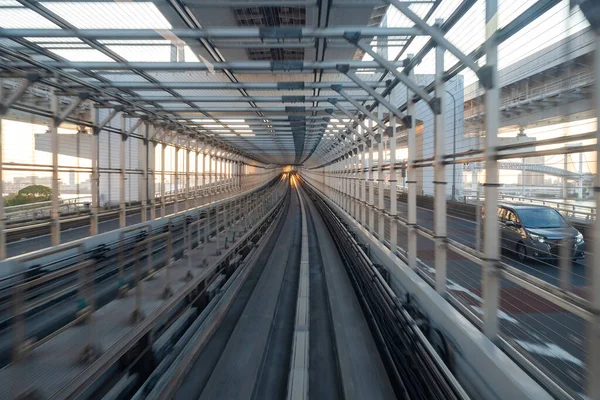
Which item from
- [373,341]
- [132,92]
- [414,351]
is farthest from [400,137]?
[132,92]

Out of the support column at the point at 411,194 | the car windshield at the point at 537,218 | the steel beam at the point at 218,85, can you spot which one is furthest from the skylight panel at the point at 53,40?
the car windshield at the point at 537,218

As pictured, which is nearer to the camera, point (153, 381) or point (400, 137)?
point (153, 381)

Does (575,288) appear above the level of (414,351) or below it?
above

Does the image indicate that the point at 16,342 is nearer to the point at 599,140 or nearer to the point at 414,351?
the point at 414,351

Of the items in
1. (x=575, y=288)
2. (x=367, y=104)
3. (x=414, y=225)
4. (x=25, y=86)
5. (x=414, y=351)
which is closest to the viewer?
(x=575, y=288)

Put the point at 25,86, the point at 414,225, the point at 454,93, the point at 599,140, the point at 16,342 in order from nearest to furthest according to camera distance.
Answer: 1. the point at 599,140
2. the point at 16,342
3. the point at 454,93
4. the point at 414,225
5. the point at 25,86

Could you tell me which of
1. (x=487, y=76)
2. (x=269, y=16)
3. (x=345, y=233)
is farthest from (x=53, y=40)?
(x=345, y=233)

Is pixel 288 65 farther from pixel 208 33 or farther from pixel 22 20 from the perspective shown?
pixel 22 20

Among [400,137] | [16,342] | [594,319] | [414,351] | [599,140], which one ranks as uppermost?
[400,137]
